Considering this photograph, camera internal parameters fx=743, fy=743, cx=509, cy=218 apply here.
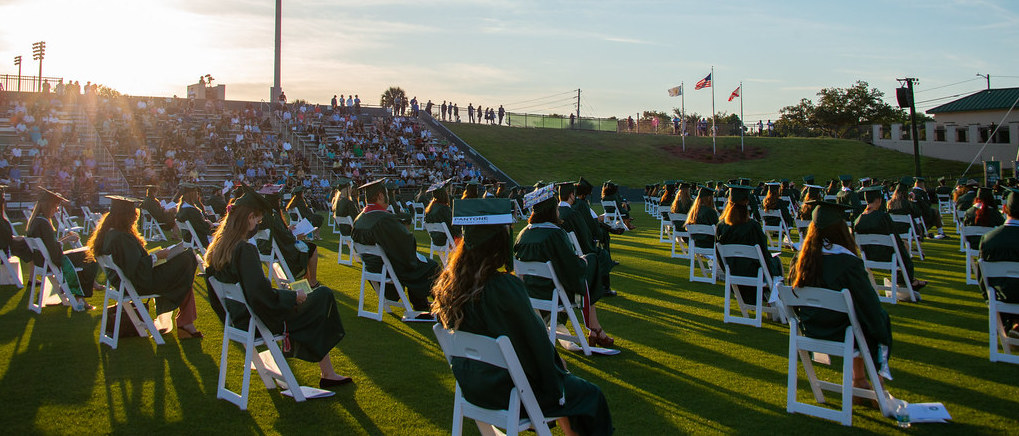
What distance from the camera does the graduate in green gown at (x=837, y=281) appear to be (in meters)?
5.30

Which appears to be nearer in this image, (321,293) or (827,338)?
(827,338)

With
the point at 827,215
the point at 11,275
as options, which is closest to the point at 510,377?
the point at 827,215

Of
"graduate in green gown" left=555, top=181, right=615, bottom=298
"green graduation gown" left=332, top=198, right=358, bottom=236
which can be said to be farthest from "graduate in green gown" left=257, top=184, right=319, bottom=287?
"graduate in green gown" left=555, top=181, right=615, bottom=298

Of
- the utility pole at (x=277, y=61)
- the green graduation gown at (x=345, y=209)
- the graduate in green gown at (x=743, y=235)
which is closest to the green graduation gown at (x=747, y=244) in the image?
the graduate in green gown at (x=743, y=235)

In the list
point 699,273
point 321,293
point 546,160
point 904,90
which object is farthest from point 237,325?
point 546,160

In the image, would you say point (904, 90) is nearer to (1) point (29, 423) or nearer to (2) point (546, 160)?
(2) point (546, 160)

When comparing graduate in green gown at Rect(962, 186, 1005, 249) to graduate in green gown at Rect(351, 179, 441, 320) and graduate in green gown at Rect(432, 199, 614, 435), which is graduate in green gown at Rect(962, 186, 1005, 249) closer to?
graduate in green gown at Rect(351, 179, 441, 320)

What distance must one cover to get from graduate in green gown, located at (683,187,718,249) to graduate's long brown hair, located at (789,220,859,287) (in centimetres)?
601

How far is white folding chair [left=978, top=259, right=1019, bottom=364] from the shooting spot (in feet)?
22.4

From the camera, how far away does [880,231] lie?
10.8 m

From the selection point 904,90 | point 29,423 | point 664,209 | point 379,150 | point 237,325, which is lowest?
point 29,423

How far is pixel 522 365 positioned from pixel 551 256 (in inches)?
124

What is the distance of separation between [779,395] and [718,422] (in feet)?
3.04

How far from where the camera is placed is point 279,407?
5867 millimetres
